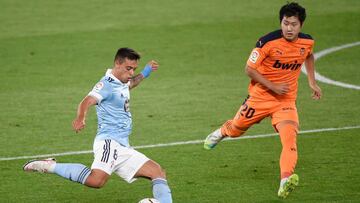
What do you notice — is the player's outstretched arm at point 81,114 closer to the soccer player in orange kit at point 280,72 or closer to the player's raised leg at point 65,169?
the player's raised leg at point 65,169

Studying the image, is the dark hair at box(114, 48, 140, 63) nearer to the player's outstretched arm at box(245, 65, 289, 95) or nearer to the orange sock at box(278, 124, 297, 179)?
the player's outstretched arm at box(245, 65, 289, 95)

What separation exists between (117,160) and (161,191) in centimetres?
60

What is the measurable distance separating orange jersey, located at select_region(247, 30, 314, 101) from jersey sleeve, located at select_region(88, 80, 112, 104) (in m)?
1.95

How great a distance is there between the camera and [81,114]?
9.06 meters

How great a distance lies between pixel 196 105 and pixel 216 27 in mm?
5908

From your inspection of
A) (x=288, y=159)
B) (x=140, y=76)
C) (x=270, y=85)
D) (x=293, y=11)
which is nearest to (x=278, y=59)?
(x=270, y=85)

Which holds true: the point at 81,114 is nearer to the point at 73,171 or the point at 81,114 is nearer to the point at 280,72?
the point at 73,171

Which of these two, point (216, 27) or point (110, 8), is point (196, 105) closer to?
point (216, 27)

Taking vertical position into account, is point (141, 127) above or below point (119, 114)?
below

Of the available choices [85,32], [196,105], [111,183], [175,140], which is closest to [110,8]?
[85,32]

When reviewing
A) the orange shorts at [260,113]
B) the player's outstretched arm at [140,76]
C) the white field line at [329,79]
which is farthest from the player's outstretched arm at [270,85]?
the white field line at [329,79]

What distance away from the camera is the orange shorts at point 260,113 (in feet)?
34.6

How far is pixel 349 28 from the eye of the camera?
2062cm

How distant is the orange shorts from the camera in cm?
1054
